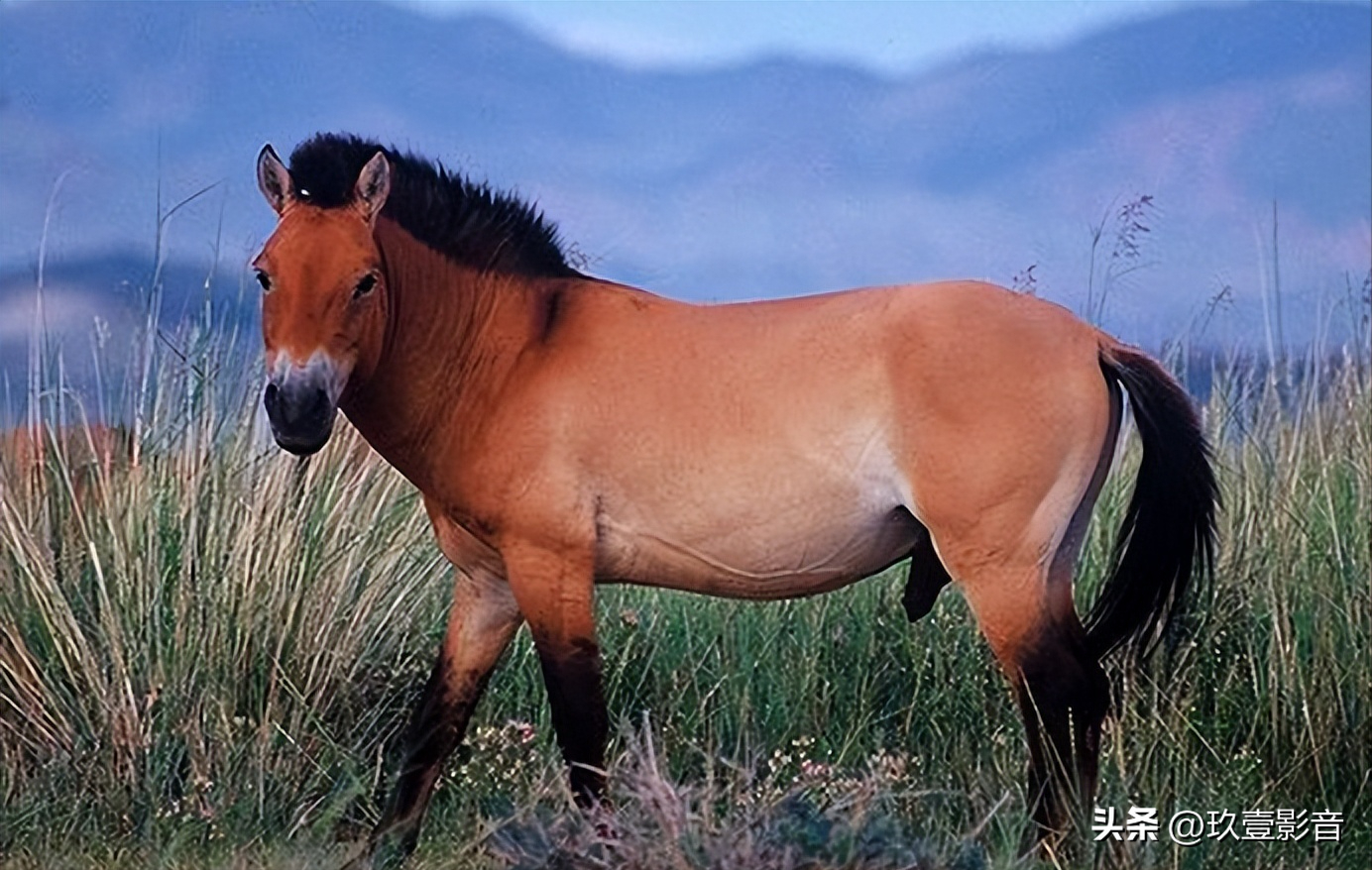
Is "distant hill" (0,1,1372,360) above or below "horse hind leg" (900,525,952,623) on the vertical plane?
above

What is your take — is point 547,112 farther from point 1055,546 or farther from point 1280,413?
point 1280,413

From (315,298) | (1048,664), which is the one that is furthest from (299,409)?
(1048,664)

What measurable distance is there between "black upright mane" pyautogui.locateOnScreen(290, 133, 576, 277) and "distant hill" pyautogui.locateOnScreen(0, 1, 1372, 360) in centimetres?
31

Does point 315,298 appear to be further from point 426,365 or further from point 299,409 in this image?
point 426,365

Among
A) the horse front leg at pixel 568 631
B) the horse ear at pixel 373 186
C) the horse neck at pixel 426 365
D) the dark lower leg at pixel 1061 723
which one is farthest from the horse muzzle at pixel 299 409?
the dark lower leg at pixel 1061 723

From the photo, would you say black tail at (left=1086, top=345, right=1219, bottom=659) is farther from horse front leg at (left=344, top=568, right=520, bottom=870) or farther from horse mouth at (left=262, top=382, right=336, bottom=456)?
horse mouth at (left=262, top=382, right=336, bottom=456)

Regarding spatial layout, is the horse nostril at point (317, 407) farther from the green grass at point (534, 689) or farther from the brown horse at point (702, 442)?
the green grass at point (534, 689)

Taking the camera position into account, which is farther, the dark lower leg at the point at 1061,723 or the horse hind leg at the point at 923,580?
the horse hind leg at the point at 923,580

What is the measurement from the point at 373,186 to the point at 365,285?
22 centimetres

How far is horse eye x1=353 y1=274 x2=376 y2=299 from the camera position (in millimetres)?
3891

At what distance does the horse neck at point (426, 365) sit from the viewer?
13.4 feet

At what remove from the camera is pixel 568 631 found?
4.00 meters

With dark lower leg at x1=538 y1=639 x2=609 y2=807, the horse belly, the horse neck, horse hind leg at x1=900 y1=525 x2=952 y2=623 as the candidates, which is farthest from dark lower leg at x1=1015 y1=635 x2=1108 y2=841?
the horse neck

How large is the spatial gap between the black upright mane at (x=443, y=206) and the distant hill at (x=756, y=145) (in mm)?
305
